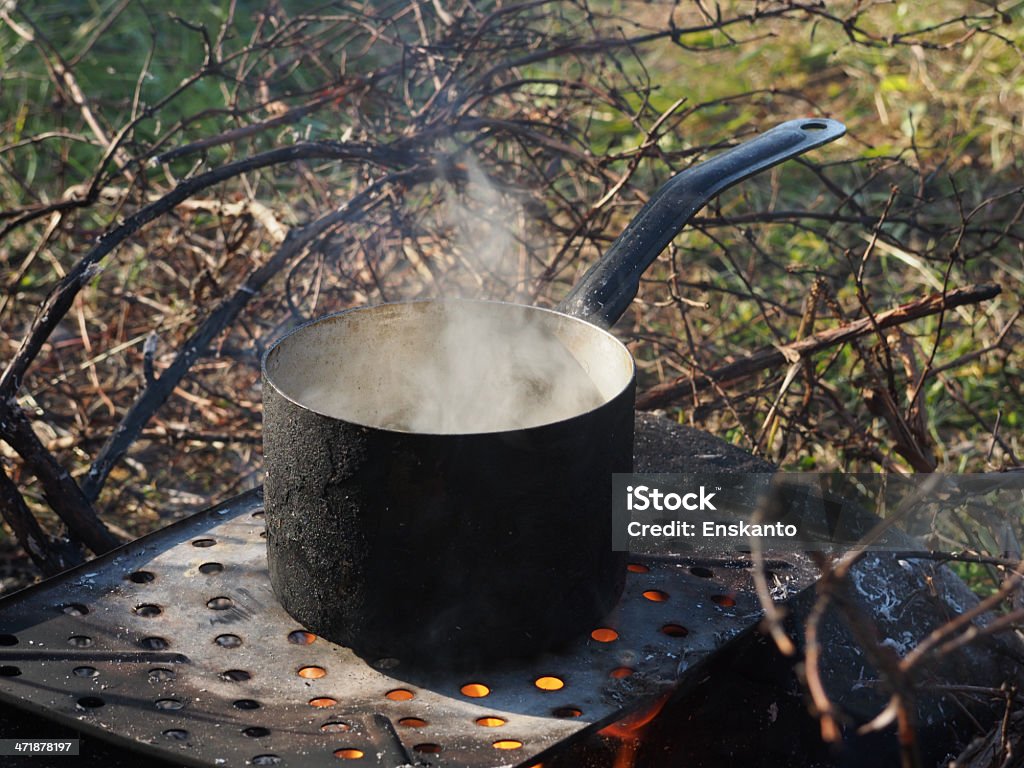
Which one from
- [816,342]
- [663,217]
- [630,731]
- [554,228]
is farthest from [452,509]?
[554,228]

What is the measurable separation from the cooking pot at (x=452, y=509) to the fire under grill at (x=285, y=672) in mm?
40

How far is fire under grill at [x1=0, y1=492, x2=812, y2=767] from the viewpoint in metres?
1.11

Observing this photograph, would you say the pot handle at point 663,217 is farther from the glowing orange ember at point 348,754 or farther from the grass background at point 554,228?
the glowing orange ember at point 348,754

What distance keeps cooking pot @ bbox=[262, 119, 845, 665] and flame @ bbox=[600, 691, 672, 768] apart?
4.8 inches

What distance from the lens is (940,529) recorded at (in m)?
2.34

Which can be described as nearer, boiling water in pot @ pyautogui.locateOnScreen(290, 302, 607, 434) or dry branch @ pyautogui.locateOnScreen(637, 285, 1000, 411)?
boiling water in pot @ pyautogui.locateOnScreen(290, 302, 607, 434)

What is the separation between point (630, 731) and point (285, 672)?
0.43 metres

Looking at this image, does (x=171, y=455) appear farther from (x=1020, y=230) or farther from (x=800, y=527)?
(x=1020, y=230)

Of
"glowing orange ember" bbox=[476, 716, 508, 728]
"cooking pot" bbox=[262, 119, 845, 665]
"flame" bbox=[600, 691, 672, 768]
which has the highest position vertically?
"cooking pot" bbox=[262, 119, 845, 665]

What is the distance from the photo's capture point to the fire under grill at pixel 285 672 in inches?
43.8

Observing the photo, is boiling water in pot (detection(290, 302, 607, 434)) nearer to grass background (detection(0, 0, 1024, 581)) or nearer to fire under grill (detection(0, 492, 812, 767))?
fire under grill (detection(0, 492, 812, 767))

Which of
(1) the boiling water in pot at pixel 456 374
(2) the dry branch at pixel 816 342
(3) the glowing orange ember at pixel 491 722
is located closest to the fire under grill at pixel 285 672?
(3) the glowing orange ember at pixel 491 722

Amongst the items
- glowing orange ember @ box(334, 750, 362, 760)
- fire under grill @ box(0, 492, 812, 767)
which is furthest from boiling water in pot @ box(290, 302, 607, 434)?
glowing orange ember @ box(334, 750, 362, 760)

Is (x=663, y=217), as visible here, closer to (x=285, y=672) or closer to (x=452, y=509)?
(x=452, y=509)
